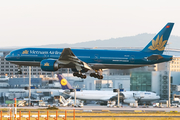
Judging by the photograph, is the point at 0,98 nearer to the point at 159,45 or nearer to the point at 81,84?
the point at 81,84

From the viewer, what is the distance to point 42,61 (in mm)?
63375

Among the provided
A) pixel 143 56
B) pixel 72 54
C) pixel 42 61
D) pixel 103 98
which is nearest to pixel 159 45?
pixel 143 56

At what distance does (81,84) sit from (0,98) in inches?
1363

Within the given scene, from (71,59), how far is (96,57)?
171 inches

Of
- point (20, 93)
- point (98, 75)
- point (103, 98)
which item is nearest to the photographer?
point (98, 75)

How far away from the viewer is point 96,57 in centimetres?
6331

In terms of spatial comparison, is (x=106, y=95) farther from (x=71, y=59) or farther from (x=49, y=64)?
(x=49, y=64)

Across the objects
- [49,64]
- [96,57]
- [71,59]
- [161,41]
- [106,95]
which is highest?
[161,41]

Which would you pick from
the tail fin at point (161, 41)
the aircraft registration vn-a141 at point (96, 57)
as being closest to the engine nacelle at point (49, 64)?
the aircraft registration vn-a141 at point (96, 57)

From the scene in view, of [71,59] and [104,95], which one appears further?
[104,95]

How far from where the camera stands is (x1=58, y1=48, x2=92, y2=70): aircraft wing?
200 feet

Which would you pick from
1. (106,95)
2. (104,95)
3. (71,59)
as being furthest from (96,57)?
(106,95)

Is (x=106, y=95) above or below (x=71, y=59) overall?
below

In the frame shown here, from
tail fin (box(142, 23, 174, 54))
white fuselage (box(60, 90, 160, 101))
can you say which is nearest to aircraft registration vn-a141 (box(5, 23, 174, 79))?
tail fin (box(142, 23, 174, 54))
